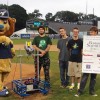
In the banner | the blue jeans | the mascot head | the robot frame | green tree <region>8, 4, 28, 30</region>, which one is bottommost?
the robot frame

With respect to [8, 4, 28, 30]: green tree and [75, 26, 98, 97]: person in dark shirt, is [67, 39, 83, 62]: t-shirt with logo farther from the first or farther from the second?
[8, 4, 28, 30]: green tree

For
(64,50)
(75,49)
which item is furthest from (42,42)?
(75,49)


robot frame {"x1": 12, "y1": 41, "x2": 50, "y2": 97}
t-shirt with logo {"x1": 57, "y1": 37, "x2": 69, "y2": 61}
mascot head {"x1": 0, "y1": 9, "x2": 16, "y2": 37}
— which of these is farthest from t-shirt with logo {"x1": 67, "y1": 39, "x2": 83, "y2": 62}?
mascot head {"x1": 0, "y1": 9, "x2": 16, "y2": 37}

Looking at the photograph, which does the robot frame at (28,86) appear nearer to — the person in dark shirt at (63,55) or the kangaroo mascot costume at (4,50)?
the kangaroo mascot costume at (4,50)

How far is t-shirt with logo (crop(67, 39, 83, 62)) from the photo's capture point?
866 cm

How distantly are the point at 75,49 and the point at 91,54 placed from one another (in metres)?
0.64

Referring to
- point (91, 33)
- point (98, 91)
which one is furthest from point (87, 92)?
point (91, 33)

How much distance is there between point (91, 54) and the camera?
8234 millimetres

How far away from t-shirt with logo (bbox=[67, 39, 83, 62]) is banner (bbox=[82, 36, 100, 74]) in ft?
1.41

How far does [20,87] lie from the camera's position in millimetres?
8242

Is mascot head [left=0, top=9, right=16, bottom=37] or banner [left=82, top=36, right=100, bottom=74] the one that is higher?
mascot head [left=0, top=9, right=16, bottom=37]

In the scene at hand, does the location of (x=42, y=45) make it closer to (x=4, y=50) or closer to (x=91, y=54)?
(x=4, y=50)

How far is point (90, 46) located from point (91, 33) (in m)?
0.35

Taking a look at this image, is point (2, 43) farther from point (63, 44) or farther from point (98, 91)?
point (98, 91)
